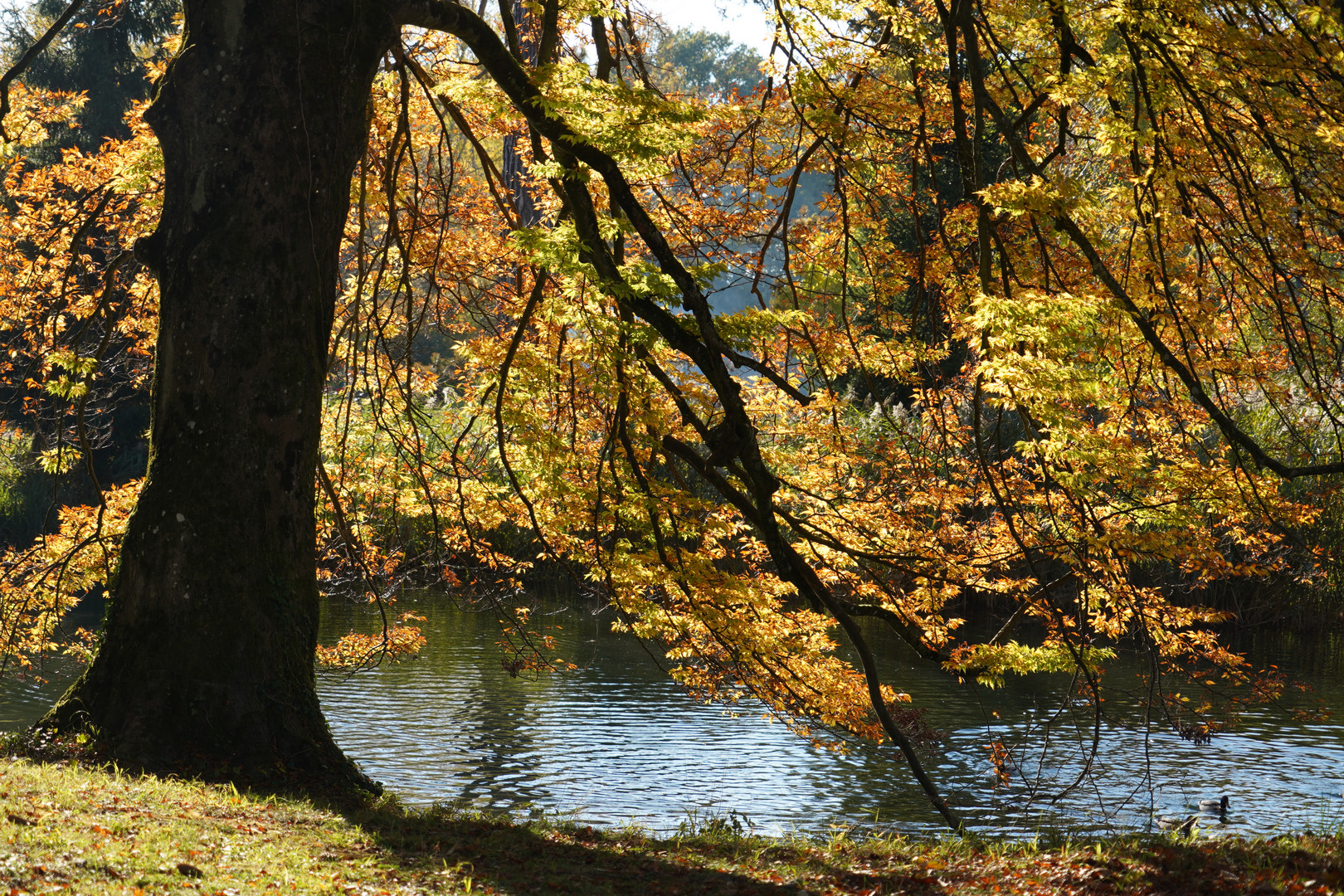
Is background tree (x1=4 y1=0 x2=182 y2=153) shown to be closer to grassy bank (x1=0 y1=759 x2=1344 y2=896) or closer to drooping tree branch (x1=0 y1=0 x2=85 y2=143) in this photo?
drooping tree branch (x1=0 y1=0 x2=85 y2=143)

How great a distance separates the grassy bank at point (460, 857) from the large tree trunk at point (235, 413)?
1.48ft

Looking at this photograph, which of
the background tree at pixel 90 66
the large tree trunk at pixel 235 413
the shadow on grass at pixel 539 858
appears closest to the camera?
the shadow on grass at pixel 539 858

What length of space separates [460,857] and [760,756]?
22.0 ft

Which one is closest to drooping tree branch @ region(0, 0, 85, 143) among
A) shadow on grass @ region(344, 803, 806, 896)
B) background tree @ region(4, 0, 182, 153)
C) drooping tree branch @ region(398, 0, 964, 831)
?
drooping tree branch @ region(398, 0, 964, 831)

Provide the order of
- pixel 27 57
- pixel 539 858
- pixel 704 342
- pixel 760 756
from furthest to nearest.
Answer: pixel 760 756 → pixel 27 57 → pixel 704 342 → pixel 539 858

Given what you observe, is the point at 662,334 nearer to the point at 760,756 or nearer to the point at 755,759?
the point at 755,759

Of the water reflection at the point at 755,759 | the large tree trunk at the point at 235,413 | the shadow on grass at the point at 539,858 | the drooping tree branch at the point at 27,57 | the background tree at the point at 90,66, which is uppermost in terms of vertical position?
the background tree at the point at 90,66

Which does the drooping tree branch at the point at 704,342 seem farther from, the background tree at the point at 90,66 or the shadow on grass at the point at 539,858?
the background tree at the point at 90,66

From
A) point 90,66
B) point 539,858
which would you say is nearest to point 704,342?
point 539,858

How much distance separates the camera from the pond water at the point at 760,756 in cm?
857

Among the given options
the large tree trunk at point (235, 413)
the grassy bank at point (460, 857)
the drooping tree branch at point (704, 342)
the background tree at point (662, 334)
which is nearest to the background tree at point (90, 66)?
the background tree at point (662, 334)

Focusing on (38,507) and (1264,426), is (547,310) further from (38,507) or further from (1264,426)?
(38,507)

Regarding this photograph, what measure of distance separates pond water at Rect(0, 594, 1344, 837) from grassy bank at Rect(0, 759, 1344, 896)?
8.39 ft

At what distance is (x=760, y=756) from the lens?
1042 cm
